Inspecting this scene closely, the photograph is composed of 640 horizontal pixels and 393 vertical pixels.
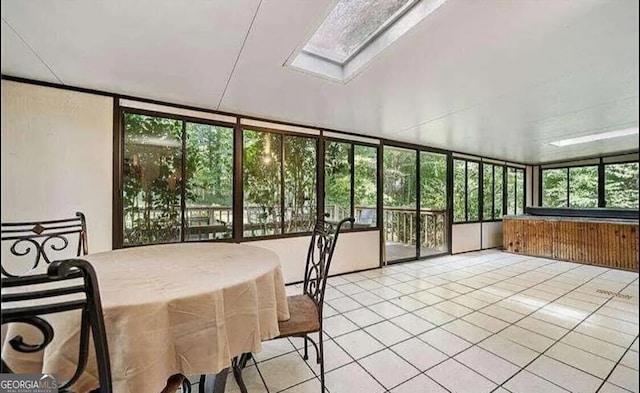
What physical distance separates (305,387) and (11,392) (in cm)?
149

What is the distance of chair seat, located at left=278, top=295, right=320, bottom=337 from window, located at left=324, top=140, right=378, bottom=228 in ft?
7.78

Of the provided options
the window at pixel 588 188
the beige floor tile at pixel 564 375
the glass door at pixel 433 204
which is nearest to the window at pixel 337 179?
the glass door at pixel 433 204

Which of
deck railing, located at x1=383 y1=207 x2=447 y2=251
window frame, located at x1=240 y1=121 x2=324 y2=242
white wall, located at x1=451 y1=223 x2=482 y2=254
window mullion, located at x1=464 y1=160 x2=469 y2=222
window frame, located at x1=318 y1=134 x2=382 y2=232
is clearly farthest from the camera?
window mullion, located at x1=464 y1=160 x2=469 y2=222

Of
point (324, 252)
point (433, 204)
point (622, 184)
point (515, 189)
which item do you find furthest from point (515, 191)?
point (622, 184)

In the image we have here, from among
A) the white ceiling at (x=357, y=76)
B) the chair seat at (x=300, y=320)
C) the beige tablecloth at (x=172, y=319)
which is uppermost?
the white ceiling at (x=357, y=76)

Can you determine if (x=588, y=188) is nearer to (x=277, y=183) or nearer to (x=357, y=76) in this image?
(x=357, y=76)

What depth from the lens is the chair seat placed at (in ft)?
5.35

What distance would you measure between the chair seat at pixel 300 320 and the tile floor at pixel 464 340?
46cm

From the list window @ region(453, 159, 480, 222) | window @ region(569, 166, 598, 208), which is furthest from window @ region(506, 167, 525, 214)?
window @ region(569, 166, 598, 208)

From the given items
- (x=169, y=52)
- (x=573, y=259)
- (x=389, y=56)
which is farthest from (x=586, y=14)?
(x=573, y=259)

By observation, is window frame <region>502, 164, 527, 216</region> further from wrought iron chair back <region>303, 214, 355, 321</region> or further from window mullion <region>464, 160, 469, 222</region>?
wrought iron chair back <region>303, 214, 355, 321</region>

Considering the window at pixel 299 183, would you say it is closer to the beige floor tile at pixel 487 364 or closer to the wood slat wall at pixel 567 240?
the beige floor tile at pixel 487 364

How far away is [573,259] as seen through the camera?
17.4ft

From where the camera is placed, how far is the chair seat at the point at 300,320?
1.63 m
